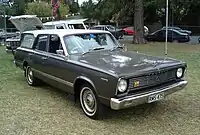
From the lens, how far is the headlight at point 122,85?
4702 mm

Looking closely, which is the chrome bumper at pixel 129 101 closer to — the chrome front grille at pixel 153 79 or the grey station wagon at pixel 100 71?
the grey station wagon at pixel 100 71

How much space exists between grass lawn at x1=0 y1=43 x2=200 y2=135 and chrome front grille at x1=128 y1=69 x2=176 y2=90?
66 cm

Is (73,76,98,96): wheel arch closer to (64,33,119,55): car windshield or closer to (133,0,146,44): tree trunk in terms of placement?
(64,33,119,55): car windshield

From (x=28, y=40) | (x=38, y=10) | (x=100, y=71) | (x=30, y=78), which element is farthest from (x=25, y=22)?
(x=38, y=10)

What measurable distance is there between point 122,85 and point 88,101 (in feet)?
3.26

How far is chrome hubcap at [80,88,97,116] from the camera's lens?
17.6 ft

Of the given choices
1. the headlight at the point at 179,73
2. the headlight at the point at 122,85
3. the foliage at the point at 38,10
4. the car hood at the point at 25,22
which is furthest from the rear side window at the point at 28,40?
the foliage at the point at 38,10

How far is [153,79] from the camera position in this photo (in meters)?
5.12

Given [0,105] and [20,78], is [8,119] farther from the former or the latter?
[20,78]

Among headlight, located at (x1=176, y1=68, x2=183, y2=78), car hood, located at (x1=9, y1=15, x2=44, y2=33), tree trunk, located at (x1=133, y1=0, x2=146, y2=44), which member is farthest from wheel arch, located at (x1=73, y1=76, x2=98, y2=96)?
tree trunk, located at (x1=133, y1=0, x2=146, y2=44)

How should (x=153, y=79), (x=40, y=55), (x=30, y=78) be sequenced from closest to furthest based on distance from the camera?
1. (x=153, y=79)
2. (x=40, y=55)
3. (x=30, y=78)

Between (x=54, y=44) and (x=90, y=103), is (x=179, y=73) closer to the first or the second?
(x=90, y=103)

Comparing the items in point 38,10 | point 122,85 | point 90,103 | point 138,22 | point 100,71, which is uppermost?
point 38,10

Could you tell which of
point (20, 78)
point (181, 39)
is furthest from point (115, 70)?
point (181, 39)
